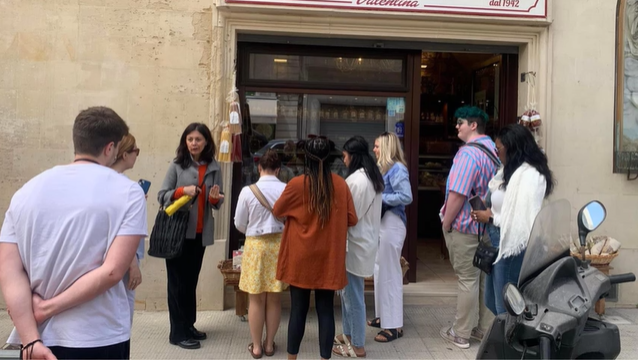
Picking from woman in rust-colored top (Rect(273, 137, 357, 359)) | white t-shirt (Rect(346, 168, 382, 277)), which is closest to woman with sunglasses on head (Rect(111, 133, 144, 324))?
woman in rust-colored top (Rect(273, 137, 357, 359))

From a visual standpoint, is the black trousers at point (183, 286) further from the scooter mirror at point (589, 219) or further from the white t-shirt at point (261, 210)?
the scooter mirror at point (589, 219)

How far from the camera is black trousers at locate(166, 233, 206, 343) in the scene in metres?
4.62

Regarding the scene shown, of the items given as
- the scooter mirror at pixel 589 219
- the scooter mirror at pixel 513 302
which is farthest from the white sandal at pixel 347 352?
the scooter mirror at pixel 513 302

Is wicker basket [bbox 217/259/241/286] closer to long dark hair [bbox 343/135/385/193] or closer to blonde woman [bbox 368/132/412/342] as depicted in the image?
blonde woman [bbox 368/132/412/342]

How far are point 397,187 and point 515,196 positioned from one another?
51.8 inches

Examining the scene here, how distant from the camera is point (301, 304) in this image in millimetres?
3871

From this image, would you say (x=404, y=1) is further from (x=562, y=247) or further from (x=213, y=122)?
(x=562, y=247)

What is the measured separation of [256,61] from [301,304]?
3.27 m

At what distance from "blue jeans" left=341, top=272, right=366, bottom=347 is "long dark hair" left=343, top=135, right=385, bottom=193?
774 mm

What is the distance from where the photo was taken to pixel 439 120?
10.0 metres

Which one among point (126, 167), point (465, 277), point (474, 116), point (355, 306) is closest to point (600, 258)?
point (465, 277)

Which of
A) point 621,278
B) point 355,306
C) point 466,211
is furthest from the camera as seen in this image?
point 466,211

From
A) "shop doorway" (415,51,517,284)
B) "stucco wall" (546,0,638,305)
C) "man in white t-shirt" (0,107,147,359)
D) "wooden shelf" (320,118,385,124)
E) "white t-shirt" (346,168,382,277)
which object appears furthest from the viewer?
"shop doorway" (415,51,517,284)

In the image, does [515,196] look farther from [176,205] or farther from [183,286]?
[183,286]
